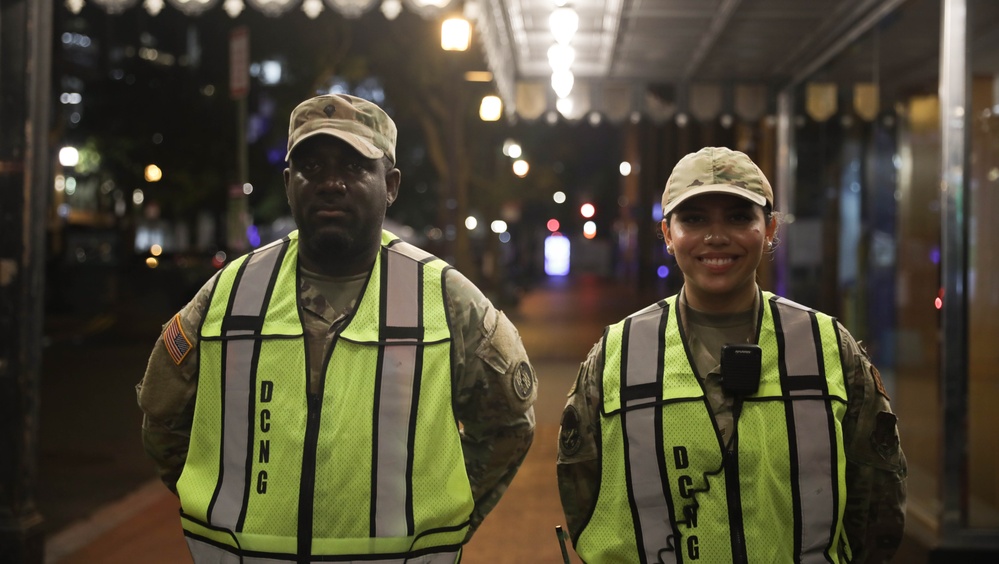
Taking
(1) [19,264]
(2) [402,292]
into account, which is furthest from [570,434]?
(1) [19,264]

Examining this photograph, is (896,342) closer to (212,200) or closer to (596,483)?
(596,483)

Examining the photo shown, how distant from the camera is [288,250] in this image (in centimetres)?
301

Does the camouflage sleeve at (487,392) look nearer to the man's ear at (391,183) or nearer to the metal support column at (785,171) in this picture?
the man's ear at (391,183)

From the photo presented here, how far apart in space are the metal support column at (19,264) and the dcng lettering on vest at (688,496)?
14.2 ft

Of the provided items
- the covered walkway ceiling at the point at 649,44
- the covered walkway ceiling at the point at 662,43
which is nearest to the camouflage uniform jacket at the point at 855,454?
the covered walkway ceiling at the point at 649,44

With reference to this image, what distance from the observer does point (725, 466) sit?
103 inches

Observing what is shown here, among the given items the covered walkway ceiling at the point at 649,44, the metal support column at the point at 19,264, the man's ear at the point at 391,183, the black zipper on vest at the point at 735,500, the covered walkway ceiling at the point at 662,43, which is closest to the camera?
the black zipper on vest at the point at 735,500

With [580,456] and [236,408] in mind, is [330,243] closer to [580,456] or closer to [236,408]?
[236,408]

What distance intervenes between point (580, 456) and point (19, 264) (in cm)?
409

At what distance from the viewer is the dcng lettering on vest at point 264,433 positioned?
8.91 ft

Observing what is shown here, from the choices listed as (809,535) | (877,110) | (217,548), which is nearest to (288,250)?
(217,548)

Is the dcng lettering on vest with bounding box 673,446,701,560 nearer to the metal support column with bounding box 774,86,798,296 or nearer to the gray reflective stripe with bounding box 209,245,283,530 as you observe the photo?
the gray reflective stripe with bounding box 209,245,283,530

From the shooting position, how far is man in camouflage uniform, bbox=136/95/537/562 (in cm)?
280

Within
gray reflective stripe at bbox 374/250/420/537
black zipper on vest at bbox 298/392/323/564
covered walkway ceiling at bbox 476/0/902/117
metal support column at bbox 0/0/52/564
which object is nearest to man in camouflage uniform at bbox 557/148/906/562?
gray reflective stripe at bbox 374/250/420/537
